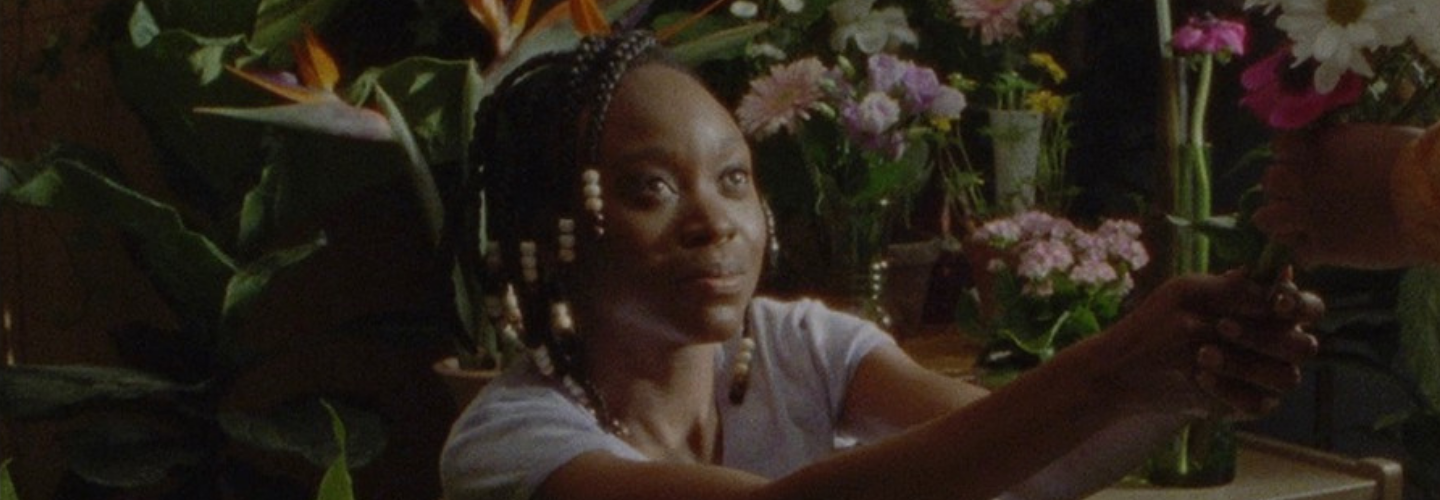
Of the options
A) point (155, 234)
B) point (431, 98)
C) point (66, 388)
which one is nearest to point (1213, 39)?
point (431, 98)

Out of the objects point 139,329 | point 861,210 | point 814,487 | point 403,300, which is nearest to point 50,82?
point 139,329

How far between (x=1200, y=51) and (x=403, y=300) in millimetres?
845

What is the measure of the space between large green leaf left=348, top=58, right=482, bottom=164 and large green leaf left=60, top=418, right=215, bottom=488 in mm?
337

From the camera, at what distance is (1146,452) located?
0.97 metres

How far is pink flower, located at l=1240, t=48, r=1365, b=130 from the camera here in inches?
33.9

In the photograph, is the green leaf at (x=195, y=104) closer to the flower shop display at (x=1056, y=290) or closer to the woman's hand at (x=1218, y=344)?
the flower shop display at (x=1056, y=290)

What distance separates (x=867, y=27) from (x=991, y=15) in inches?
4.4

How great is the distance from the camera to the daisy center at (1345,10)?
84cm

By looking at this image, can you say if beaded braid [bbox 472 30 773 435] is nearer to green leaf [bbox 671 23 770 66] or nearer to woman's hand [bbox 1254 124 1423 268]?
woman's hand [bbox 1254 124 1423 268]

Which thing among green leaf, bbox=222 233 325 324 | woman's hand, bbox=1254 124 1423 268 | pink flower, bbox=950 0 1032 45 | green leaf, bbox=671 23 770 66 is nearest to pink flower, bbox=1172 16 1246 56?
pink flower, bbox=950 0 1032 45

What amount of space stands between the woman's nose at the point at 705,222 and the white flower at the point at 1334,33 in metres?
0.33

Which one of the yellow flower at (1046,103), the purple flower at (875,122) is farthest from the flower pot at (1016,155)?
the purple flower at (875,122)

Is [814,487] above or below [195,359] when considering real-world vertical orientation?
above

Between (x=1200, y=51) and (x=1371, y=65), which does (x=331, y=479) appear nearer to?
(x=1371, y=65)
